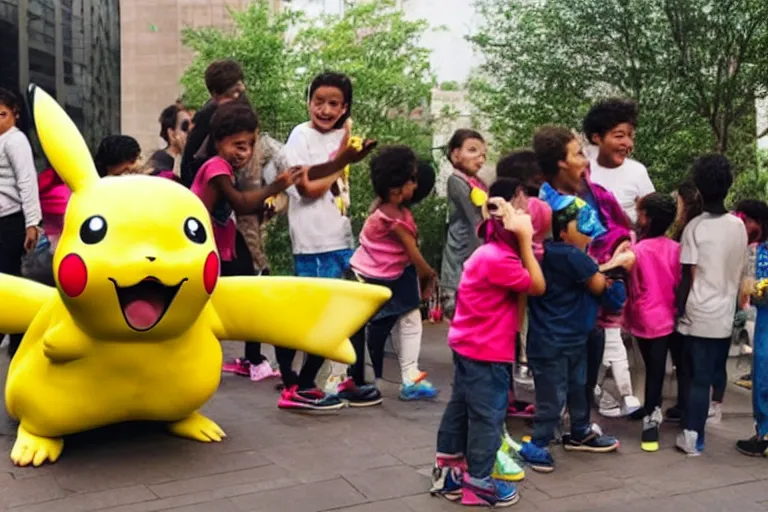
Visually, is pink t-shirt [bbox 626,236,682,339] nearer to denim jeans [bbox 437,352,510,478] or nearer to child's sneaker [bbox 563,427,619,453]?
child's sneaker [bbox 563,427,619,453]

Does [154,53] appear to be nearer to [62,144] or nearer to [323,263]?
[323,263]

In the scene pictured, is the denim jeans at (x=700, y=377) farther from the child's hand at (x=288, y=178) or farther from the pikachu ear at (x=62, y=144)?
the pikachu ear at (x=62, y=144)

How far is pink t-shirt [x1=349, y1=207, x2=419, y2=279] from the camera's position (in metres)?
6.04

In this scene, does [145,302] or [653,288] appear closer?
[145,302]

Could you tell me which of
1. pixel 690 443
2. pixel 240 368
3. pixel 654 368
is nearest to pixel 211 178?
pixel 240 368

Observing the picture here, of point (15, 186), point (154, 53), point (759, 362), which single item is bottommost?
point (759, 362)

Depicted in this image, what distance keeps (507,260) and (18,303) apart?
99.0 inches

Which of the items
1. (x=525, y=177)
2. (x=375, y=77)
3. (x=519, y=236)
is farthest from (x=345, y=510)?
(x=375, y=77)

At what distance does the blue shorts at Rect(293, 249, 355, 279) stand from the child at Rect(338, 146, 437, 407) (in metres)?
0.11

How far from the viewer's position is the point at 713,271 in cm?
528

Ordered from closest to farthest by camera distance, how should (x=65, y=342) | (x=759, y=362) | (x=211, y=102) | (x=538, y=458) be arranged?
(x=65, y=342) < (x=538, y=458) < (x=759, y=362) < (x=211, y=102)

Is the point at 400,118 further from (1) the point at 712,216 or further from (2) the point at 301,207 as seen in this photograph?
(1) the point at 712,216

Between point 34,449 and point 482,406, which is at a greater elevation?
point 482,406

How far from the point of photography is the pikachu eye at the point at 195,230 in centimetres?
462
